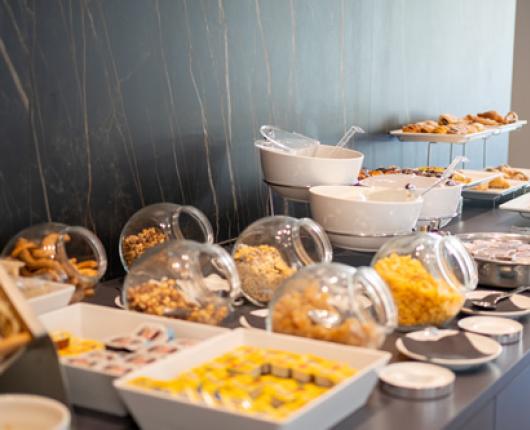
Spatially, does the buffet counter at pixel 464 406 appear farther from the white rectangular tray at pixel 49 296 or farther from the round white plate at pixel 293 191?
the round white plate at pixel 293 191

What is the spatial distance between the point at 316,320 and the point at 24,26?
2.26 feet

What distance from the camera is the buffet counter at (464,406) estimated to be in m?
0.95

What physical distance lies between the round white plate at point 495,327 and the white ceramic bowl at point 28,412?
70cm

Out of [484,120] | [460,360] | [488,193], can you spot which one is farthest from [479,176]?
[460,360]

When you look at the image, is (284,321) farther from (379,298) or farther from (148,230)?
(148,230)

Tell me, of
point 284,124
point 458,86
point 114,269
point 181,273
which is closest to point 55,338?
point 181,273

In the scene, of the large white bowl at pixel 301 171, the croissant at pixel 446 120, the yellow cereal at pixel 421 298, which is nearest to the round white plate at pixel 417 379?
the yellow cereal at pixel 421 298

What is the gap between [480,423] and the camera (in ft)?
3.55

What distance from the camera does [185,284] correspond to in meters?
1.19

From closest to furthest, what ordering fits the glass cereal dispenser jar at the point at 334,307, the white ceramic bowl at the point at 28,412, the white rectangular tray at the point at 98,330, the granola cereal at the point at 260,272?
1. the white ceramic bowl at the point at 28,412
2. the white rectangular tray at the point at 98,330
3. the glass cereal dispenser jar at the point at 334,307
4. the granola cereal at the point at 260,272

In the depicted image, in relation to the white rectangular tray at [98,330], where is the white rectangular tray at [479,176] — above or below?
below

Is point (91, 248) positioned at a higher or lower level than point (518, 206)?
higher

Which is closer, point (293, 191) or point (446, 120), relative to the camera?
point (293, 191)

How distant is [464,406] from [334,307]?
0.20 metres
